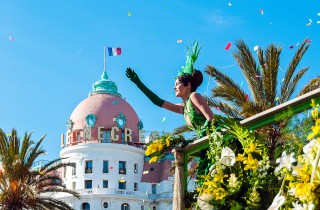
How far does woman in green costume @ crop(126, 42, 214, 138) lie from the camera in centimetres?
532

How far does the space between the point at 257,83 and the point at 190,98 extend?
1181cm

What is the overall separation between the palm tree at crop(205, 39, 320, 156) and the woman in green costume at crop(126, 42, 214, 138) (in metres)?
10.0

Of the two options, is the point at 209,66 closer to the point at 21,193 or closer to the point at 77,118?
the point at 21,193

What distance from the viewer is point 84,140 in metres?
63.9

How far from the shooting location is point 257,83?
17.0 metres

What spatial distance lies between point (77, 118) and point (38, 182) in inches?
1518

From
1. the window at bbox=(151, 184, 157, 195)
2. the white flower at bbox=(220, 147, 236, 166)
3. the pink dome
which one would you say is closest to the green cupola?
the pink dome

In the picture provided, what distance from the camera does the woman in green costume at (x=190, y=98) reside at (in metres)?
5.32

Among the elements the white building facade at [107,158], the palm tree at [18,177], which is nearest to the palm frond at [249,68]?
the palm tree at [18,177]

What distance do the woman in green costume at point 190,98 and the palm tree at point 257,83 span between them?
33.0 ft

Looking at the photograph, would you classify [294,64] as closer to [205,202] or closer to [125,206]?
[205,202]

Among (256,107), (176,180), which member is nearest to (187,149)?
(176,180)

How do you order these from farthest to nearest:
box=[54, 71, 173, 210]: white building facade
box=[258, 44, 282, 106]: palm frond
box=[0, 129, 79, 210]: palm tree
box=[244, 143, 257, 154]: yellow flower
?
box=[54, 71, 173, 210]: white building facade, box=[0, 129, 79, 210]: palm tree, box=[258, 44, 282, 106]: palm frond, box=[244, 143, 257, 154]: yellow flower

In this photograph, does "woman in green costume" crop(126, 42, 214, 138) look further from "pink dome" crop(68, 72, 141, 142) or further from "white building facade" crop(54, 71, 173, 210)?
"pink dome" crop(68, 72, 141, 142)
